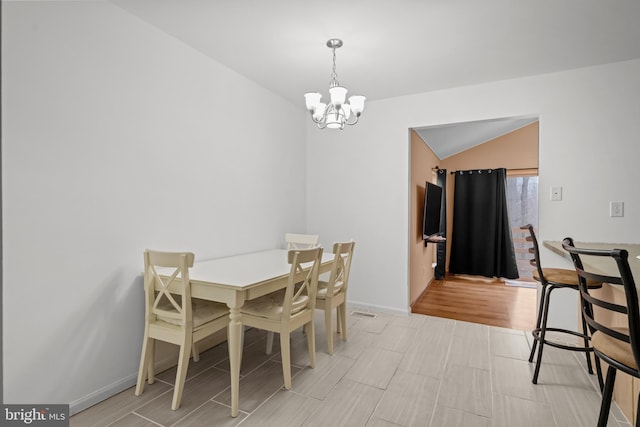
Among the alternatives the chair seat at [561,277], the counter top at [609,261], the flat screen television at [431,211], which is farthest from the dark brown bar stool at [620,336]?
the flat screen television at [431,211]

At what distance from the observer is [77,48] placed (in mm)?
1882

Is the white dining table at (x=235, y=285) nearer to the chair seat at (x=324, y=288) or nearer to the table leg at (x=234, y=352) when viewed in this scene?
the table leg at (x=234, y=352)

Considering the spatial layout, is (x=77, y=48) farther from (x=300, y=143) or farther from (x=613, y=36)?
(x=613, y=36)

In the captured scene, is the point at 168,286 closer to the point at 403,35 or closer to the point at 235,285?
the point at 235,285

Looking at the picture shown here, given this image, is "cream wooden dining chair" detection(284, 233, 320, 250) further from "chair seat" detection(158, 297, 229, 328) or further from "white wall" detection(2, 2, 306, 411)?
"chair seat" detection(158, 297, 229, 328)

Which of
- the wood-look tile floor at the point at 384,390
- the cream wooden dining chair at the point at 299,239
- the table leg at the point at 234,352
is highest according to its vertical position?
the cream wooden dining chair at the point at 299,239

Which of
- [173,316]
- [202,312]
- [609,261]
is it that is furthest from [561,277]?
[173,316]

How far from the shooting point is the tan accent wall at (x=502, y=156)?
5.50 metres

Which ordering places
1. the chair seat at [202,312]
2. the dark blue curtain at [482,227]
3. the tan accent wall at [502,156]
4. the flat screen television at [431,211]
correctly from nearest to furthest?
the chair seat at [202,312], the flat screen television at [431,211], the tan accent wall at [502,156], the dark blue curtain at [482,227]

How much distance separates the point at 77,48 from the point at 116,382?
6.65ft

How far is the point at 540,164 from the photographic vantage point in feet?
10.1

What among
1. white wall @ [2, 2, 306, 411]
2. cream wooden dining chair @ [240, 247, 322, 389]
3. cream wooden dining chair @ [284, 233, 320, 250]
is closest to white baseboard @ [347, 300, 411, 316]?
cream wooden dining chair @ [284, 233, 320, 250]

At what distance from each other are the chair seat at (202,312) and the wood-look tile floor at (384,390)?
482mm

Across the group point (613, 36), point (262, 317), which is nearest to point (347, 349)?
point (262, 317)
